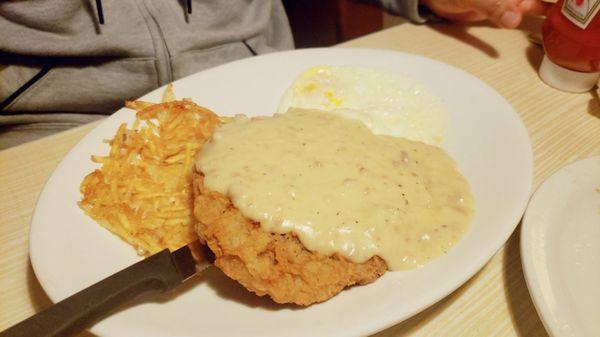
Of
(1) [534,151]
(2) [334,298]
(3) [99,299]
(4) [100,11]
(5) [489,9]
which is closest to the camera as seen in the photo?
(3) [99,299]

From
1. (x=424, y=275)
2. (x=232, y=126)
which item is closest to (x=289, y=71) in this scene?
(x=232, y=126)

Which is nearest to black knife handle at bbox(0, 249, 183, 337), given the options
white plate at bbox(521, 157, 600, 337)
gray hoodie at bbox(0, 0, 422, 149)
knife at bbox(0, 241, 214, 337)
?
knife at bbox(0, 241, 214, 337)

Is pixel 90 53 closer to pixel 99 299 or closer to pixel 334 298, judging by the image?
pixel 99 299

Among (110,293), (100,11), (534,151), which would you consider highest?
(100,11)

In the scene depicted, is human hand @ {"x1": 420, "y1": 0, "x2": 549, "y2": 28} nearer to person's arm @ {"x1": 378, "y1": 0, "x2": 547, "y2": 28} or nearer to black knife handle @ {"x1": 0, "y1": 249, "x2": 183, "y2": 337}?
person's arm @ {"x1": 378, "y1": 0, "x2": 547, "y2": 28}

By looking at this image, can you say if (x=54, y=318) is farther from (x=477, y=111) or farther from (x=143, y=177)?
(x=477, y=111)

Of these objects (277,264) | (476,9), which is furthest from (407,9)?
(277,264)

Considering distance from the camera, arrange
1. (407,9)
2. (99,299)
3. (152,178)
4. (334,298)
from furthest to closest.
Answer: (407,9), (152,178), (334,298), (99,299)
